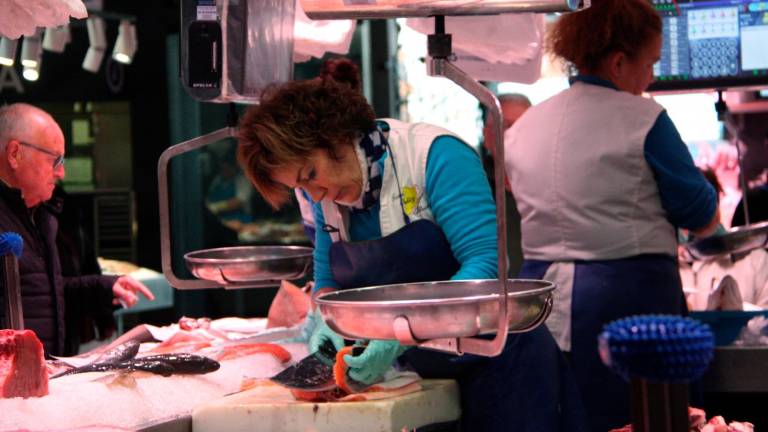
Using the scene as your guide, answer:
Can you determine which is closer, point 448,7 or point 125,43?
point 448,7

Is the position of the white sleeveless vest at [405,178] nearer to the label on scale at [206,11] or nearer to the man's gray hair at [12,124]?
the label on scale at [206,11]

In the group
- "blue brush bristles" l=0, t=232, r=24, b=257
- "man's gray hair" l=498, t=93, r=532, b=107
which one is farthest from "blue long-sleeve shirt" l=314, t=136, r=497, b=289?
"man's gray hair" l=498, t=93, r=532, b=107

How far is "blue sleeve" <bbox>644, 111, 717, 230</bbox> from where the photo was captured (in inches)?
134

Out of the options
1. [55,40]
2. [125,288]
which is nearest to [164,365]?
[125,288]

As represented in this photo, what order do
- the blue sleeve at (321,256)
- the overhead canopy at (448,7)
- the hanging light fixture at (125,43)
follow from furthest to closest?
the hanging light fixture at (125,43)
the blue sleeve at (321,256)
the overhead canopy at (448,7)

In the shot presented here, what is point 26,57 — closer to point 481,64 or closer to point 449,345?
point 481,64

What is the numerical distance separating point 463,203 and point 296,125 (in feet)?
1.52

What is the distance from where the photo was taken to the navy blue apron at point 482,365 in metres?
2.89

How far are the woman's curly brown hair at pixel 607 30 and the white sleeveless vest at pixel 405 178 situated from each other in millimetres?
808

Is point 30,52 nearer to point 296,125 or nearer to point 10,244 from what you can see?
point 10,244

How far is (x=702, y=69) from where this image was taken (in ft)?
14.5

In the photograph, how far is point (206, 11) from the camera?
319 centimetres

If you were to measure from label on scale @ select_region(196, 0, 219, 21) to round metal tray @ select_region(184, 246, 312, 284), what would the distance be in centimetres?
71

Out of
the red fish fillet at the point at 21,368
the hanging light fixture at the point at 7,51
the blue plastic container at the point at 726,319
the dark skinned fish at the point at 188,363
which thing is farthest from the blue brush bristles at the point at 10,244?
the blue plastic container at the point at 726,319
